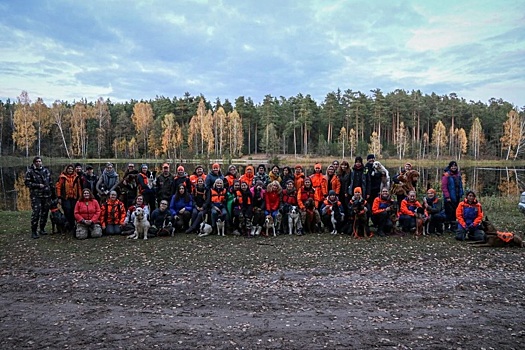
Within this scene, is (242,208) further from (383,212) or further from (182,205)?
(383,212)

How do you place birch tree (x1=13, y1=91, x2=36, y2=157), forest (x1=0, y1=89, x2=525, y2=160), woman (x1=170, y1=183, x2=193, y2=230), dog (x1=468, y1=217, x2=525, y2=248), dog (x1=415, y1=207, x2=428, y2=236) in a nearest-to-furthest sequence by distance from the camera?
dog (x1=468, y1=217, x2=525, y2=248) → dog (x1=415, y1=207, x2=428, y2=236) → woman (x1=170, y1=183, x2=193, y2=230) → birch tree (x1=13, y1=91, x2=36, y2=157) → forest (x1=0, y1=89, x2=525, y2=160)

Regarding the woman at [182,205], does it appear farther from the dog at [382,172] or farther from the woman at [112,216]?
the dog at [382,172]

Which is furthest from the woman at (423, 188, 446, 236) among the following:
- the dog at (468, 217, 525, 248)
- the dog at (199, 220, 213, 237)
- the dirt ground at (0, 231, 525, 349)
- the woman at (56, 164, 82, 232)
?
the woman at (56, 164, 82, 232)

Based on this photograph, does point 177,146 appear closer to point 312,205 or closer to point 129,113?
point 129,113

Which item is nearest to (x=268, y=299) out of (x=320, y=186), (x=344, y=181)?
(x=320, y=186)

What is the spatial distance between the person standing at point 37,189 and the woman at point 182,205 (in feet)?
12.4

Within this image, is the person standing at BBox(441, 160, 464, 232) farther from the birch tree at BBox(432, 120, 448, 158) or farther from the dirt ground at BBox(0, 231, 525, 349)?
the birch tree at BBox(432, 120, 448, 158)

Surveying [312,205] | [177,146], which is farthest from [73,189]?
[177,146]

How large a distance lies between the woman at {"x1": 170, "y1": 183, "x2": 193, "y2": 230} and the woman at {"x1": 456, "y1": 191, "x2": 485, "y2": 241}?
27.0 ft

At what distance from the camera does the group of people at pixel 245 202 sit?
11562 mm

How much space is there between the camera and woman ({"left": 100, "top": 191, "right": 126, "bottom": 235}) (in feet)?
38.6

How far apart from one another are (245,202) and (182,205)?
2.09 meters

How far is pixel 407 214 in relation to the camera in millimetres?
11812

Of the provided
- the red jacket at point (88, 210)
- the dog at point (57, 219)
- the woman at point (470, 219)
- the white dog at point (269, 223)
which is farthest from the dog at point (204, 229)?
the woman at point (470, 219)
